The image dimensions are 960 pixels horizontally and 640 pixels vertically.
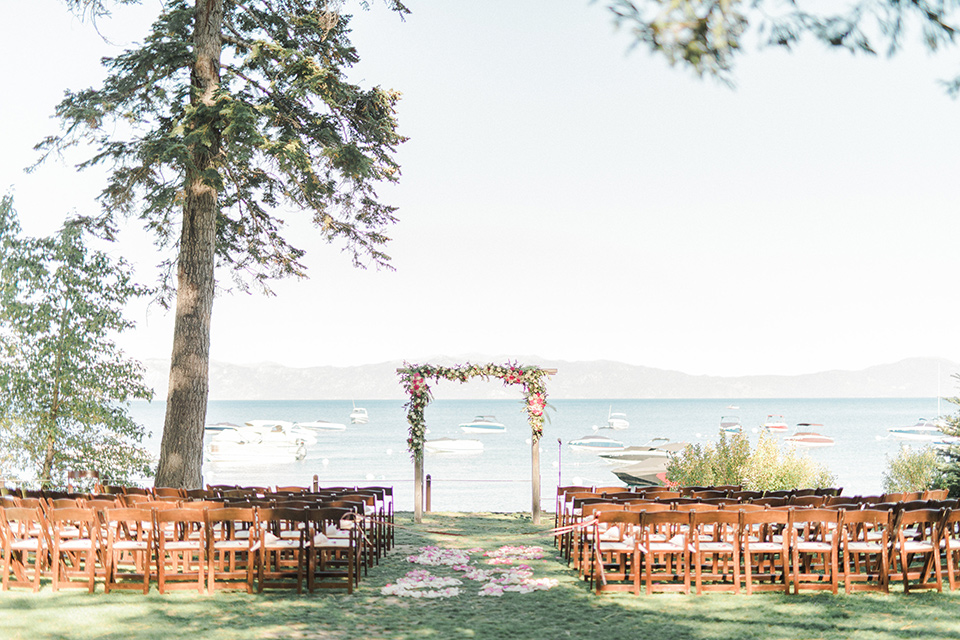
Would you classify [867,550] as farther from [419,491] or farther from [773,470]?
[419,491]

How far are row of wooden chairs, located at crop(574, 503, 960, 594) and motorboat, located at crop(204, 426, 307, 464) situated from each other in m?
53.1

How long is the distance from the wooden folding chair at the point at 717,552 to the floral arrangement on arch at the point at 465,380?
264 inches

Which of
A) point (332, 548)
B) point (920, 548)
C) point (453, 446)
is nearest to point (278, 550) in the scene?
point (332, 548)

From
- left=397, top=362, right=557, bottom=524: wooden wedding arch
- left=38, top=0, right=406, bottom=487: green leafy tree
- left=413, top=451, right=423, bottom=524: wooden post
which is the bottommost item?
left=413, top=451, right=423, bottom=524: wooden post

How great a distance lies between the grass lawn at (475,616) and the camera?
6570 mm

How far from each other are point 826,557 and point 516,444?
68272 millimetres

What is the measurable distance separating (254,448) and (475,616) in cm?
5626

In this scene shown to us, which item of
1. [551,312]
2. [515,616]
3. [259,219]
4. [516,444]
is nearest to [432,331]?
[551,312]

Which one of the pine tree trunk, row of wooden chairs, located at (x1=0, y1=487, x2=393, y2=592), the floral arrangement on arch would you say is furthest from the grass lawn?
the floral arrangement on arch

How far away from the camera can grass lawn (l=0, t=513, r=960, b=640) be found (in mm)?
6570

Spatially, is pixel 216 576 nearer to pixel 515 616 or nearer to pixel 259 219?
pixel 515 616

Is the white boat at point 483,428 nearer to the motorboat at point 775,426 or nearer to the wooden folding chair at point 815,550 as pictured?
the motorboat at point 775,426

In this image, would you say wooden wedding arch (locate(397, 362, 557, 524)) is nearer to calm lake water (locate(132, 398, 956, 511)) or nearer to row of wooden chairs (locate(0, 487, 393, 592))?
calm lake water (locate(132, 398, 956, 511))

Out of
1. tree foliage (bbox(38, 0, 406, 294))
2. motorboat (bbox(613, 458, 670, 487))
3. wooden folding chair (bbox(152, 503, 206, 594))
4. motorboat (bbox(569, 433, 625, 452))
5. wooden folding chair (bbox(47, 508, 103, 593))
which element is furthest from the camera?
motorboat (bbox(569, 433, 625, 452))
